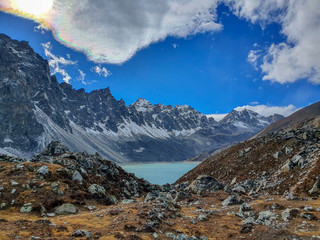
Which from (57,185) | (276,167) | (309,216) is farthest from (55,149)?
(309,216)

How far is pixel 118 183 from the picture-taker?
123ft

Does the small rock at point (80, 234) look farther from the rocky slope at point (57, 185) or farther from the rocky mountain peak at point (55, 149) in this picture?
the rocky mountain peak at point (55, 149)

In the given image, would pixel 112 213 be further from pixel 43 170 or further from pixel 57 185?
pixel 43 170

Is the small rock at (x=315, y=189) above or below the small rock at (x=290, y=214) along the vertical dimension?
above

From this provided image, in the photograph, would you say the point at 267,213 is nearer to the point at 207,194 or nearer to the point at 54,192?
the point at 207,194

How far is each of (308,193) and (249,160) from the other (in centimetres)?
2503

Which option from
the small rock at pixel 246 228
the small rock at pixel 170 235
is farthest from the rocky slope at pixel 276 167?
the small rock at pixel 170 235

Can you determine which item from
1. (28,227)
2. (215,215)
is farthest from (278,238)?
(28,227)

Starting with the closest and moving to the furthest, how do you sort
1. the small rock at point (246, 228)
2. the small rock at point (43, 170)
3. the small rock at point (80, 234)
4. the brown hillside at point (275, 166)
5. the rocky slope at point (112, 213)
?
the small rock at point (80, 234), the rocky slope at point (112, 213), the small rock at point (246, 228), the small rock at point (43, 170), the brown hillside at point (275, 166)

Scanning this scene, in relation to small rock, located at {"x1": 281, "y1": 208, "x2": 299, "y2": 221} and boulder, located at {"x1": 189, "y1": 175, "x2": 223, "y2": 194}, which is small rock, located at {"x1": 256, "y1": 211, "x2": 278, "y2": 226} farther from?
boulder, located at {"x1": 189, "y1": 175, "x2": 223, "y2": 194}

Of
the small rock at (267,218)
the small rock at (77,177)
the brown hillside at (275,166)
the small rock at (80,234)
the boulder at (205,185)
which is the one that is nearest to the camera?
the small rock at (80,234)

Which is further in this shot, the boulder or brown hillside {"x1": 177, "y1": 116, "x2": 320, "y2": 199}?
the boulder

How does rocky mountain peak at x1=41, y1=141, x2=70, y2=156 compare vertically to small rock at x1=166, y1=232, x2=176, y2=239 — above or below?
above

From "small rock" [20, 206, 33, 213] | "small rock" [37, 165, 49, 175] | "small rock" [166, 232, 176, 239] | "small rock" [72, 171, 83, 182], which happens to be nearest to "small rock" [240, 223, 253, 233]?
"small rock" [166, 232, 176, 239]
